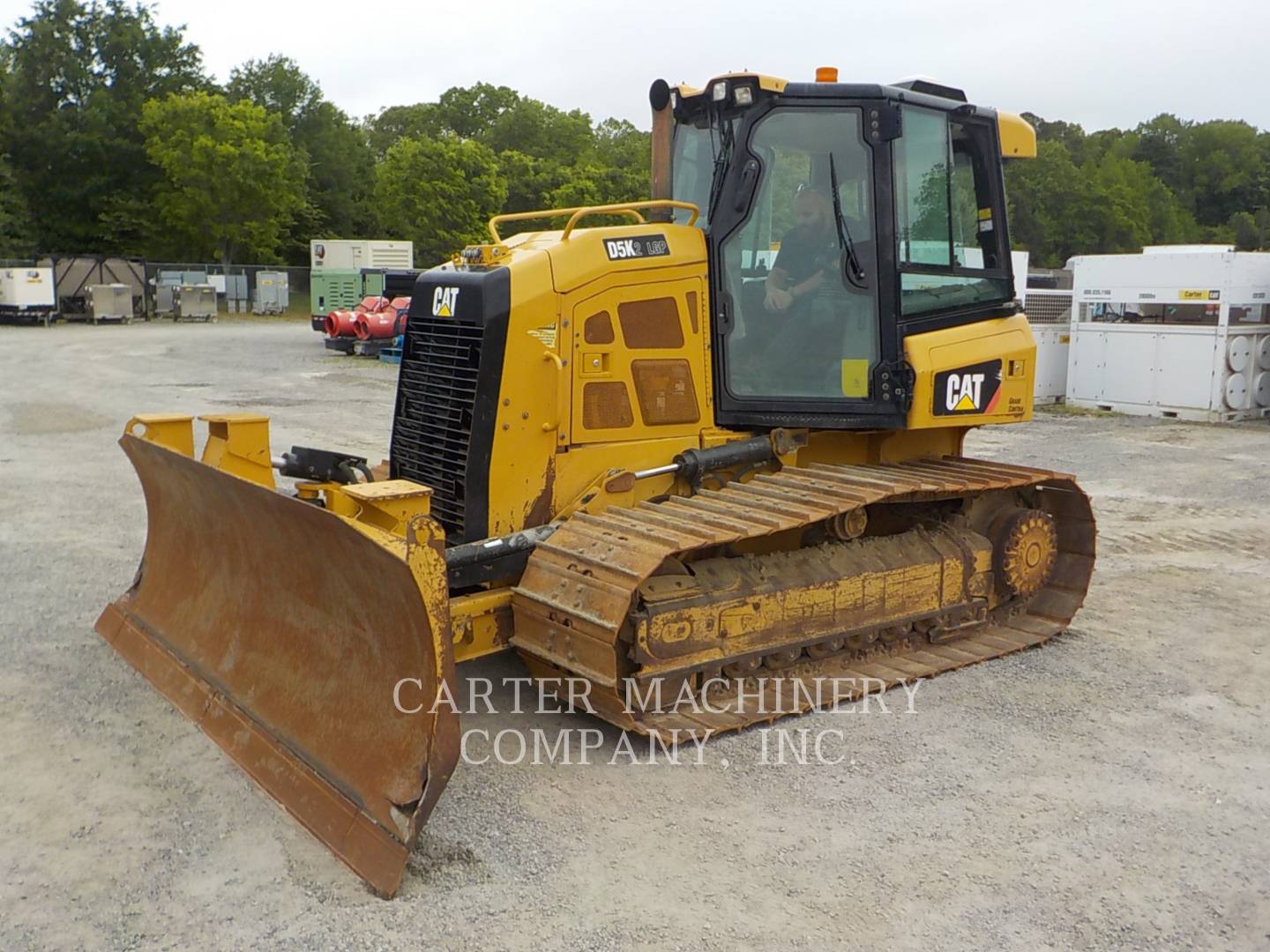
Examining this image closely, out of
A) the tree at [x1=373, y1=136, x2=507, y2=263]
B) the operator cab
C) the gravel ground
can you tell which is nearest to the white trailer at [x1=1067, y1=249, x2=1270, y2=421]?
the gravel ground

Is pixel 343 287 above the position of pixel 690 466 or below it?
above

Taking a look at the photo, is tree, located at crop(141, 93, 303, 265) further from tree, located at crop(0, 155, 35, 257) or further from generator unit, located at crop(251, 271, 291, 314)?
generator unit, located at crop(251, 271, 291, 314)

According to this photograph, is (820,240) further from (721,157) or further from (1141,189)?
(1141,189)

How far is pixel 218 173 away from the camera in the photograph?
45.1 metres

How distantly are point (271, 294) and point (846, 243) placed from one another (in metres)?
37.3

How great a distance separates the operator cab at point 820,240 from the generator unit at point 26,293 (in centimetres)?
2990

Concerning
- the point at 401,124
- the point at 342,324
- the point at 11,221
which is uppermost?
the point at 401,124

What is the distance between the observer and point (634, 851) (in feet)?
13.1

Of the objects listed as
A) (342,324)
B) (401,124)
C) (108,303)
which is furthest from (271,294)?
(401,124)

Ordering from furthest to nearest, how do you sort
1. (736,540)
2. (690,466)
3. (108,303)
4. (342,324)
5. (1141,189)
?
(1141,189)
(108,303)
(342,324)
(690,466)
(736,540)

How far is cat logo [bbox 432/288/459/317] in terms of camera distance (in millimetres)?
5309

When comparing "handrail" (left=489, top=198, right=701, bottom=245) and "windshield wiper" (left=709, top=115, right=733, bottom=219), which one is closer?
"handrail" (left=489, top=198, right=701, bottom=245)

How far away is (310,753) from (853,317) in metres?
3.21

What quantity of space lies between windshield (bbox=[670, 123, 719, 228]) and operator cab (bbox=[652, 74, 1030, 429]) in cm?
15
